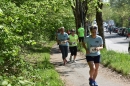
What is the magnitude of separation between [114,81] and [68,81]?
1582mm

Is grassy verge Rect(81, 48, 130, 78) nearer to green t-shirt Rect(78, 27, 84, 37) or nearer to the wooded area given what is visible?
the wooded area

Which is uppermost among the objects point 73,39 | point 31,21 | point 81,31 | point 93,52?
point 31,21

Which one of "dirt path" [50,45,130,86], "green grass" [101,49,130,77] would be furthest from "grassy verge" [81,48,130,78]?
"dirt path" [50,45,130,86]

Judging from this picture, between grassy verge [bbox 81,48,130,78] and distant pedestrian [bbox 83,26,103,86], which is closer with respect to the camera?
distant pedestrian [bbox 83,26,103,86]

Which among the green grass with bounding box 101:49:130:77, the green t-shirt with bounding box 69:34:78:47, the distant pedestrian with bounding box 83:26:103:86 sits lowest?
A: the green grass with bounding box 101:49:130:77

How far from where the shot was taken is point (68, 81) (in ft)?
32.0

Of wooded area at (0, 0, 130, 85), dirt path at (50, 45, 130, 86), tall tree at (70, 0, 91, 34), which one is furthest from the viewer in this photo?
tall tree at (70, 0, 91, 34)

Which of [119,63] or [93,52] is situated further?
[119,63]

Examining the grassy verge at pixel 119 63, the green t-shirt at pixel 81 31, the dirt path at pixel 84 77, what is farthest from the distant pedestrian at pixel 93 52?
the green t-shirt at pixel 81 31

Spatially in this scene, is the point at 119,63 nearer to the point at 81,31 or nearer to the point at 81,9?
the point at 81,31

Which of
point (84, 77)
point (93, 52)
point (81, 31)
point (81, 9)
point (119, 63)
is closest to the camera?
point (93, 52)

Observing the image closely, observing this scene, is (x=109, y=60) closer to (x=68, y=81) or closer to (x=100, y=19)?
(x=68, y=81)

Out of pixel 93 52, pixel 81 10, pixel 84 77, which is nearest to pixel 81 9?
pixel 81 10

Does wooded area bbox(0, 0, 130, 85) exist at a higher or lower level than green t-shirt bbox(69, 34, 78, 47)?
higher
